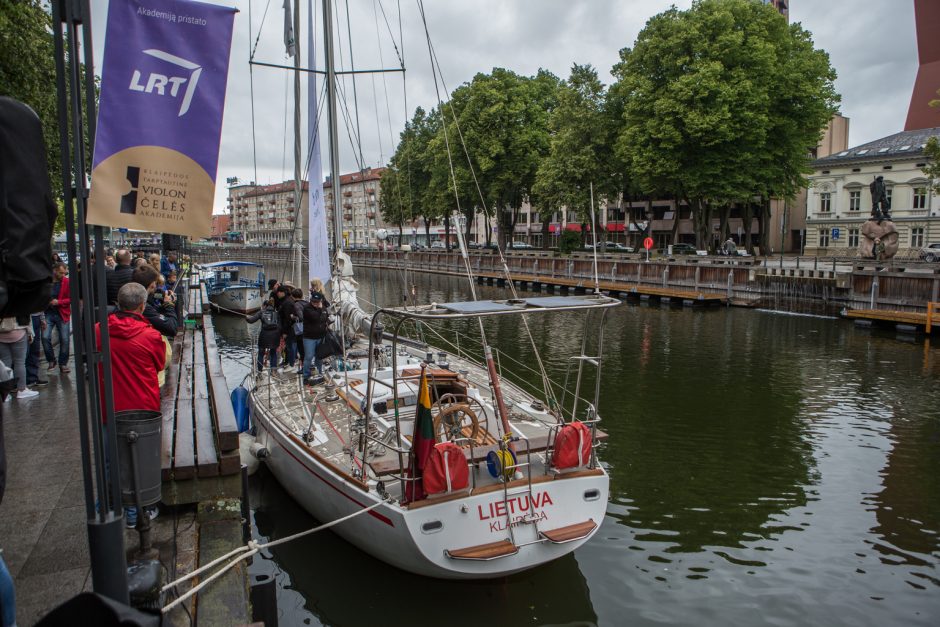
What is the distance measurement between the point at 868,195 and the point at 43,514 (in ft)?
216

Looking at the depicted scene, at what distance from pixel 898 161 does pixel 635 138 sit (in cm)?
2890

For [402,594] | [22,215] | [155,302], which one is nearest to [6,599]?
[22,215]

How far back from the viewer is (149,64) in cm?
369

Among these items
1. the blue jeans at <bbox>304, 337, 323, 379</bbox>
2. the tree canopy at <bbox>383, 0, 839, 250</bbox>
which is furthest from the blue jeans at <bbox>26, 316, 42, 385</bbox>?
the tree canopy at <bbox>383, 0, 839, 250</bbox>

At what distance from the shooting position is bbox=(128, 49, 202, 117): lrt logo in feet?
12.1

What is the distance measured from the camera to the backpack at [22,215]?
2768mm

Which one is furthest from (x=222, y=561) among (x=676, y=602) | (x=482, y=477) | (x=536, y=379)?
(x=536, y=379)

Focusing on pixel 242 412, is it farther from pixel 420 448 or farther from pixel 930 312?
pixel 930 312

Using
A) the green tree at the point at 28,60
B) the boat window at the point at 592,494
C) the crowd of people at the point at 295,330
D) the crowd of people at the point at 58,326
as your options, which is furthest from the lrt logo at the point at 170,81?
the green tree at the point at 28,60

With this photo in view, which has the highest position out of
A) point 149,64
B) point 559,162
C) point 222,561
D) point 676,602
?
point 559,162

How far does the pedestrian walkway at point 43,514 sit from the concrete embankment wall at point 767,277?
831 cm

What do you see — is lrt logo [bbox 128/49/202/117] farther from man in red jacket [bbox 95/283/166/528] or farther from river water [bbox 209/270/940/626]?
river water [bbox 209/270/940/626]

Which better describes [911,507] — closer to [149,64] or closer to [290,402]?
[290,402]

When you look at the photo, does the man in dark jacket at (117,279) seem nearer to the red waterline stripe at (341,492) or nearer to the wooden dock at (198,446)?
the wooden dock at (198,446)
